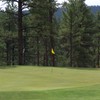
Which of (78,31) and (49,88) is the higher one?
(78,31)

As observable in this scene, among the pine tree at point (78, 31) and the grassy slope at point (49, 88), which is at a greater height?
the pine tree at point (78, 31)

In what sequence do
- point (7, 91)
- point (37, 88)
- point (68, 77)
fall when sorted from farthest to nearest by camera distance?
1. point (68, 77)
2. point (37, 88)
3. point (7, 91)

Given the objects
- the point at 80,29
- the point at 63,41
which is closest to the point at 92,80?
the point at 80,29

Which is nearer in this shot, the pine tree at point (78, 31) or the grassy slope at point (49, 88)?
the grassy slope at point (49, 88)

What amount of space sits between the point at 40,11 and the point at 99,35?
32.3 metres

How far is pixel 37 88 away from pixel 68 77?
4952 millimetres

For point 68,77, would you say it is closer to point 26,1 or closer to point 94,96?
point 94,96

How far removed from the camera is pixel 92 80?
20.0m

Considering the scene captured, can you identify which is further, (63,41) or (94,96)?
(63,41)

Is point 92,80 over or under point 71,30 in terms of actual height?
under

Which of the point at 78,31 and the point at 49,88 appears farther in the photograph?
the point at 78,31

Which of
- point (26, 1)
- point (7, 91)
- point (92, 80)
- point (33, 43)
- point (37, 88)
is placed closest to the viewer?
point (7, 91)

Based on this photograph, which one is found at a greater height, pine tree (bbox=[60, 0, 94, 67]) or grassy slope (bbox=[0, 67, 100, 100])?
pine tree (bbox=[60, 0, 94, 67])

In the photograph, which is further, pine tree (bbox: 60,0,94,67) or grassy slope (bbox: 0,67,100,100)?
pine tree (bbox: 60,0,94,67)
